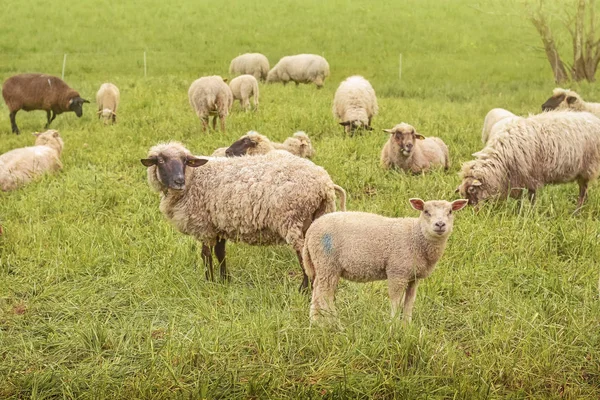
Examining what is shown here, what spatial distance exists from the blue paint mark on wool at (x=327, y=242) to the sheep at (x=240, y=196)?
0.99m

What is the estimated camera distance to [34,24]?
28031mm

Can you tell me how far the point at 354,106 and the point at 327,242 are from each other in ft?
26.8

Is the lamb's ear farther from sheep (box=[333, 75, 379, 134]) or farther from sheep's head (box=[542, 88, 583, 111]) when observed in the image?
sheep's head (box=[542, 88, 583, 111])

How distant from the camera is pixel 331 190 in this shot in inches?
202

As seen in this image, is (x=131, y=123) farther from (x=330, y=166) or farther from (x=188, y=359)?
(x=188, y=359)

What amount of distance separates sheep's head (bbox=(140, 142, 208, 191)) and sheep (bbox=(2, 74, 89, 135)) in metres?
9.94

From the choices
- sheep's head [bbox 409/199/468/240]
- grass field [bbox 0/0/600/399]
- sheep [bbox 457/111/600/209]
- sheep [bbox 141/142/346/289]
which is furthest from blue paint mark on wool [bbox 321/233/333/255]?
sheep [bbox 457/111/600/209]

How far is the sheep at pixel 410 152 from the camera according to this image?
8.72 m

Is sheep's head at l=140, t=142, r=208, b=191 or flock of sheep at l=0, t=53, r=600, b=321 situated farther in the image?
sheep's head at l=140, t=142, r=208, b=191

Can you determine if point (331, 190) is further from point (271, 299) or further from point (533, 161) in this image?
point (533, 161)

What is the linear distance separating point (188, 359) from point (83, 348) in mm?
867

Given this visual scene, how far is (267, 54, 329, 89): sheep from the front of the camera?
22.8 meters

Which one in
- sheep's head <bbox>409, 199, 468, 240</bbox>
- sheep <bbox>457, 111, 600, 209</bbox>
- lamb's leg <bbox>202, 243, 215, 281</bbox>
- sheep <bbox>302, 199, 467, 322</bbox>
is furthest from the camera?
sheep <bbox>457, 111, 600, 209</bbox>

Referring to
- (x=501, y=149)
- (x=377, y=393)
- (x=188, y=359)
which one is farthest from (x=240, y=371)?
(x=501, y=149)
